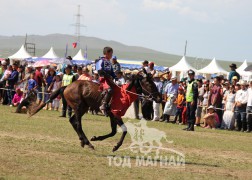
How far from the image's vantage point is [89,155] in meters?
13.8

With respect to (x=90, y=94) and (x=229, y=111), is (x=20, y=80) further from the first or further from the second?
(x=90, y=94)

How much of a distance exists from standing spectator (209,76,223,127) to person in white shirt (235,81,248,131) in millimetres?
787

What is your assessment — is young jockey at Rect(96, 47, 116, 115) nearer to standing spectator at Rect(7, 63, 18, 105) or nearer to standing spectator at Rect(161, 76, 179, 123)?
standing spectator at Rect(161, 76, 179, 123)

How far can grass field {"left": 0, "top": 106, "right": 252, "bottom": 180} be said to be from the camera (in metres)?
11.4

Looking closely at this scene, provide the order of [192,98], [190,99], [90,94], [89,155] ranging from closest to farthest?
[89,155] < [90,94] < [192,98] < [190,99]

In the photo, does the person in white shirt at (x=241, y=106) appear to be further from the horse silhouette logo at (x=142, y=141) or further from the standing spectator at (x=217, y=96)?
the horse silhouette logo at (x=142, y=141)

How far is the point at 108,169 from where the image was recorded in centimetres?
1198

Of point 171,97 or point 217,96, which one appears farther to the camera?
point 171,97

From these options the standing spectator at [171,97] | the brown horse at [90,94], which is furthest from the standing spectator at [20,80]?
the brown horse at [90,94]

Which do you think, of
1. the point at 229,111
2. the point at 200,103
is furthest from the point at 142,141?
the point at 200,103

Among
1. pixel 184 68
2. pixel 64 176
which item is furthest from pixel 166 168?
pixel 184 68

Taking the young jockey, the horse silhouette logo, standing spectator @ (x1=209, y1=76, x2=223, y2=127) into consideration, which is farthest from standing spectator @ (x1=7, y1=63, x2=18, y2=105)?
the young jockey

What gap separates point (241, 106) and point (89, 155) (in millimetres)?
12752

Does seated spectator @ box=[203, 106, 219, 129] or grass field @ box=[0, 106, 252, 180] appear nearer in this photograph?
grass field @ box=[0, 106, 252, 180]
